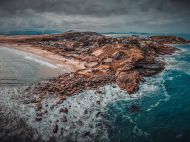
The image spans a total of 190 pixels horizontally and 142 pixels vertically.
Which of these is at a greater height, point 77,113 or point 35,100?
point 35,100

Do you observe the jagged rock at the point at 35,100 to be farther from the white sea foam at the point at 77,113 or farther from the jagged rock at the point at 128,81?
the jagged rock at the point at 128,81

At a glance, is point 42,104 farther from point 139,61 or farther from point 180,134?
point 139,61

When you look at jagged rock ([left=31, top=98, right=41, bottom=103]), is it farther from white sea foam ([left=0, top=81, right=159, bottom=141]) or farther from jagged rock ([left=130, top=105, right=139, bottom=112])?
jagged rock ([left=130, top=105, right=139, bottom=112])

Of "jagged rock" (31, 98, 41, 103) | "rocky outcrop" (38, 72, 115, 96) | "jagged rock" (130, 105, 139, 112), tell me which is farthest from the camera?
"rocky outcrop" (38, 72, 115, 96)

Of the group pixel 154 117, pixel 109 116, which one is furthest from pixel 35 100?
pixel 154 117

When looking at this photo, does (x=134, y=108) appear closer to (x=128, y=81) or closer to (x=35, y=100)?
(x=128, y=81)

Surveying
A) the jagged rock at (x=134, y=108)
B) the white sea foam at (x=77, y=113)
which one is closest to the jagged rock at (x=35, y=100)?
the white sea foam at (x=77, y=113)

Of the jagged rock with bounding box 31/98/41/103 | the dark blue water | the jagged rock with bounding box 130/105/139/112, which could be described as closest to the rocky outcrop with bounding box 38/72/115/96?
the jagged rock with bounding box 31/98/41/103
